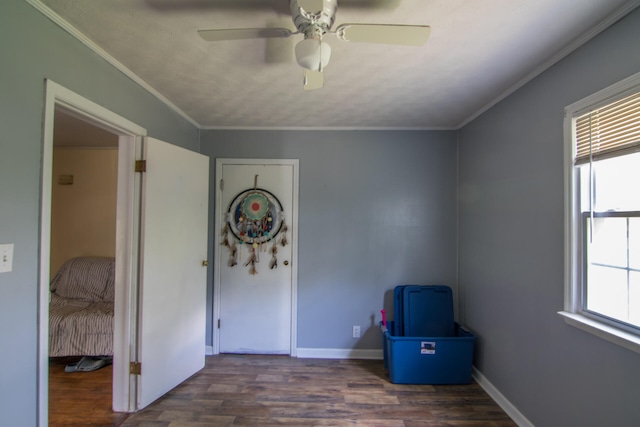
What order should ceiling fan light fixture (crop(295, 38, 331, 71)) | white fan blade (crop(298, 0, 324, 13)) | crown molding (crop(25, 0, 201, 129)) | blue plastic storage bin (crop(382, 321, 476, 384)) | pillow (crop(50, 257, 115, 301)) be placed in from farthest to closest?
pillow (crop(50, 257, 115, 301)) < blue plastic storage bin (crop(382, 321, 476, 384)) < crown molding (crop(25, 0, 201, 129)) < ceiling fan light fixture (crop(295, 38, 331, 71)) < white fan blade (crop(298, 0, 324, 13))

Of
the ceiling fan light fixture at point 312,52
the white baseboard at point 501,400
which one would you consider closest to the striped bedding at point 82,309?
the ceiling fan light fixture at point 312,52

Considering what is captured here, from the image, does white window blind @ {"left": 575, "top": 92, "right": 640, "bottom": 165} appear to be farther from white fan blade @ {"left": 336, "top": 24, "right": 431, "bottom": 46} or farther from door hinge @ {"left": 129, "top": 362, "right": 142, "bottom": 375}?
door hinge @ {"left": 129, "top": 362, "right": 142, "bottom": 375}

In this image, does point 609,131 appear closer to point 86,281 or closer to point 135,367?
point 135,367

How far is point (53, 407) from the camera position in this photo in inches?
78.7

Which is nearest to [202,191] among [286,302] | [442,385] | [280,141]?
[280,141]

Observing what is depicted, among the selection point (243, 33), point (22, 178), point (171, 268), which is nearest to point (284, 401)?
point (171, 268)

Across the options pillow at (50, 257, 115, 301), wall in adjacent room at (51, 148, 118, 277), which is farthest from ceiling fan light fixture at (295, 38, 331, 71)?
wall in adjacent room at (51, 148, 118, 277)

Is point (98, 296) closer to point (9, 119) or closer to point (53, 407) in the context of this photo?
point (53, 407)

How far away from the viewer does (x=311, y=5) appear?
3.52 ft

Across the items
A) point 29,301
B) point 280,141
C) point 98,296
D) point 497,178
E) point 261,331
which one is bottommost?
point 261,331

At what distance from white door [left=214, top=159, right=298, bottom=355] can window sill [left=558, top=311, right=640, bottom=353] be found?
2.11 m

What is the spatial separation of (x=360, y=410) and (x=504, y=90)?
8.40ft

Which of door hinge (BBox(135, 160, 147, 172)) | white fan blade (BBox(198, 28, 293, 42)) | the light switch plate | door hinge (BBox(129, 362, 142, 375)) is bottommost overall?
door hinge (BBox(129, 362, 142, 375))

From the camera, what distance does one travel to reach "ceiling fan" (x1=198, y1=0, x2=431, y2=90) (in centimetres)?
111
